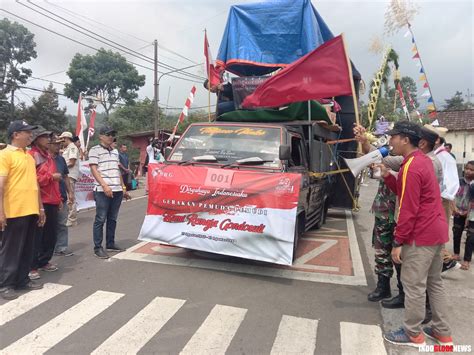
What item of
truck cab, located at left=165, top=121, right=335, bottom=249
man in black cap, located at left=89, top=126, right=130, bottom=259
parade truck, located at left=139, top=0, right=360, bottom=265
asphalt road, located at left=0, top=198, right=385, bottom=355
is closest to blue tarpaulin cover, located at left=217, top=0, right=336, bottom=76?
parade truck, located at left=139, top=0, right=360, bottom=265

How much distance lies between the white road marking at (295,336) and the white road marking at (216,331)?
0.41m

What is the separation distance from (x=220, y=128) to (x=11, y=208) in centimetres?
302

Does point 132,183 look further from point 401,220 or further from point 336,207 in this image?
point 401,220

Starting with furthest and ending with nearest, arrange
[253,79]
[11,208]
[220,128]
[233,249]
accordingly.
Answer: [253,79]
[220,128]
[233,249]
[11,208]

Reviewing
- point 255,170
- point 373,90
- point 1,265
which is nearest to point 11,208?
point 1,265

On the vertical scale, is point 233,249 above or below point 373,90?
below

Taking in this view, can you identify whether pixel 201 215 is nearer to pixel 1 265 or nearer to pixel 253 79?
pixel 1 265

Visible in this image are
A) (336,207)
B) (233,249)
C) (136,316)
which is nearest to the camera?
(136,316)

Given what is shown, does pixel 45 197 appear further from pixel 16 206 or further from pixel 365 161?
pixel 365 161

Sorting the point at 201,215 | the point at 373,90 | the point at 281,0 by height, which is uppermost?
the point at 281,0

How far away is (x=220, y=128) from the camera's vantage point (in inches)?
223

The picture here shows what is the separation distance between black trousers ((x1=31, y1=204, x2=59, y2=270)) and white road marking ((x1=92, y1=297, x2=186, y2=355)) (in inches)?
74.2

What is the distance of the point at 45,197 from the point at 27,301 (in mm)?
1436

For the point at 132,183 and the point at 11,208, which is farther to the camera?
the point at 132,183
